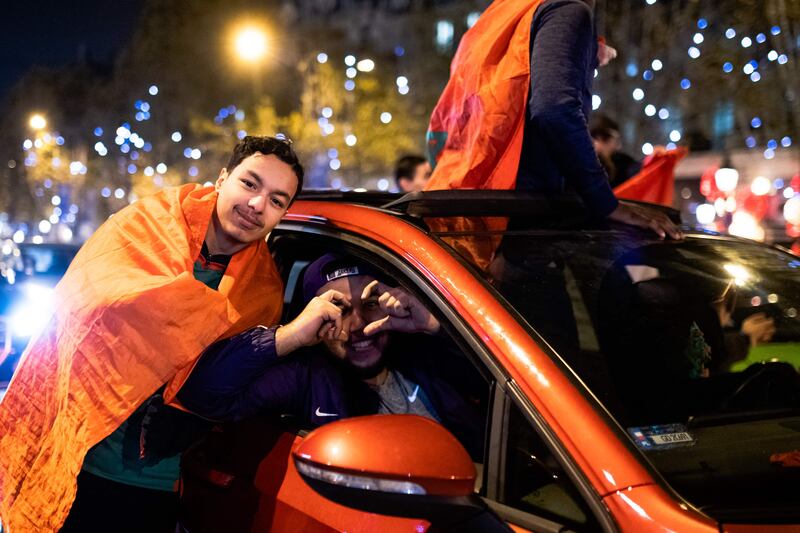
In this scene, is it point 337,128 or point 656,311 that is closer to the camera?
point 656,311

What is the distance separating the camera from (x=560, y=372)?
1.63 m

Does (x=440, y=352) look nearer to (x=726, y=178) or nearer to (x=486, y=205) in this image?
(x=486, y=205)

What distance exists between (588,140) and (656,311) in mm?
603

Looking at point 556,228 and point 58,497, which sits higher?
point 556,228

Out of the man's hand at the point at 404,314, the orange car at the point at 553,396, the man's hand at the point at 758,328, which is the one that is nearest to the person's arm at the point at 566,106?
the orange car at the point at 553,396

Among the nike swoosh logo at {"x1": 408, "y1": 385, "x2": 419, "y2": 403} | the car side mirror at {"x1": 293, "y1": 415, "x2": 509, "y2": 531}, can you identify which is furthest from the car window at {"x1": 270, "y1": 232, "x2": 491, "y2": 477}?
the car side mirror at {"x1": 293, "y1": 415, "x2": 509, "y2": 531}

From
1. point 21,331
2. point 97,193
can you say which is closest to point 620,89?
point 21,331

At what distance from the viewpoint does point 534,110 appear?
251cm

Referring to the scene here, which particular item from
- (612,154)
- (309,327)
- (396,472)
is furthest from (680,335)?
(612,154)

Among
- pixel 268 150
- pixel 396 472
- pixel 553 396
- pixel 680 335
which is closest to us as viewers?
pixel 396 472

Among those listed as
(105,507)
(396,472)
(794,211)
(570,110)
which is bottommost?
(105,507)

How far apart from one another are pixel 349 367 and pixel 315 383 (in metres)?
0.18

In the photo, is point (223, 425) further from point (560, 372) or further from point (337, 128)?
point (337, 128)

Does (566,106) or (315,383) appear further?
(566,106)
